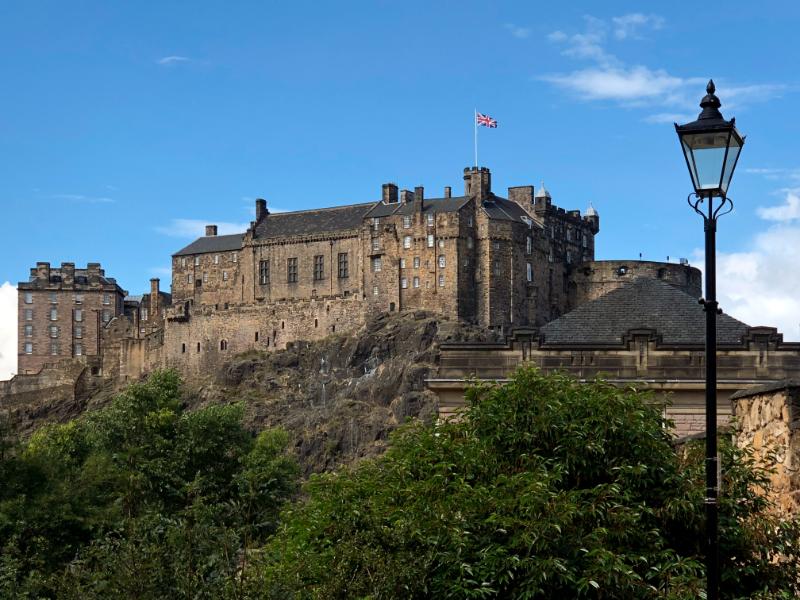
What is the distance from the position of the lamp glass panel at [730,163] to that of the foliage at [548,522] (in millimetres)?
6092

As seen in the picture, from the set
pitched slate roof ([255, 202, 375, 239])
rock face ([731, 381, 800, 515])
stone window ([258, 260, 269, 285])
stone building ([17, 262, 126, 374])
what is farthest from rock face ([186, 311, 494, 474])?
rock face ([731, 381, 800, 515])

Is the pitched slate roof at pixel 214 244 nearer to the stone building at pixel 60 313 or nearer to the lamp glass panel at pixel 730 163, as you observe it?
the stone building at pixel 60 313

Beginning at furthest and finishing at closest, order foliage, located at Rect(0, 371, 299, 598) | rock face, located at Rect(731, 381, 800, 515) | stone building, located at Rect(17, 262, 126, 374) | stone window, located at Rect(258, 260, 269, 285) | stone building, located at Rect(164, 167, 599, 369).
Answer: stone building, located at Rect(17, 262, 126, 374) → stone window, located at Rect(258, 260, 269, 285) → stone building, located at Rect(164, 167, 599, 369) → foliage, located at Rect(0, 371, 299, 598) → rock face, located at Rect(731, 381, 800, 515)

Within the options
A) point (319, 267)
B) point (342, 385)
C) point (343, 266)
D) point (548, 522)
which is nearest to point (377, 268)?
point (343, 266)

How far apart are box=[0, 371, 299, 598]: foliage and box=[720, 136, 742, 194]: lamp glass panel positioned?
7213mm

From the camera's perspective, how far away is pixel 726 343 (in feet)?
95.9

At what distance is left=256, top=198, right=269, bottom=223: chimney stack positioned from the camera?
153875 millimetres

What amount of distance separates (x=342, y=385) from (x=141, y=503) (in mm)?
83699

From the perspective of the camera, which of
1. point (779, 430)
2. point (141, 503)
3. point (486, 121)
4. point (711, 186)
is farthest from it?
point (486, 121)

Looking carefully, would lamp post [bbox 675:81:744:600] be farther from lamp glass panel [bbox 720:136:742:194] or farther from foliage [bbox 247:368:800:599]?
foliage [bbox 247:368:800:599]

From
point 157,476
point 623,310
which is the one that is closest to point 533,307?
point 157,476

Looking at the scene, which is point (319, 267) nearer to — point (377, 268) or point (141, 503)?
point (377, 268)

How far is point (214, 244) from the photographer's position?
15588 cm

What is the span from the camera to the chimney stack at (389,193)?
477ft
